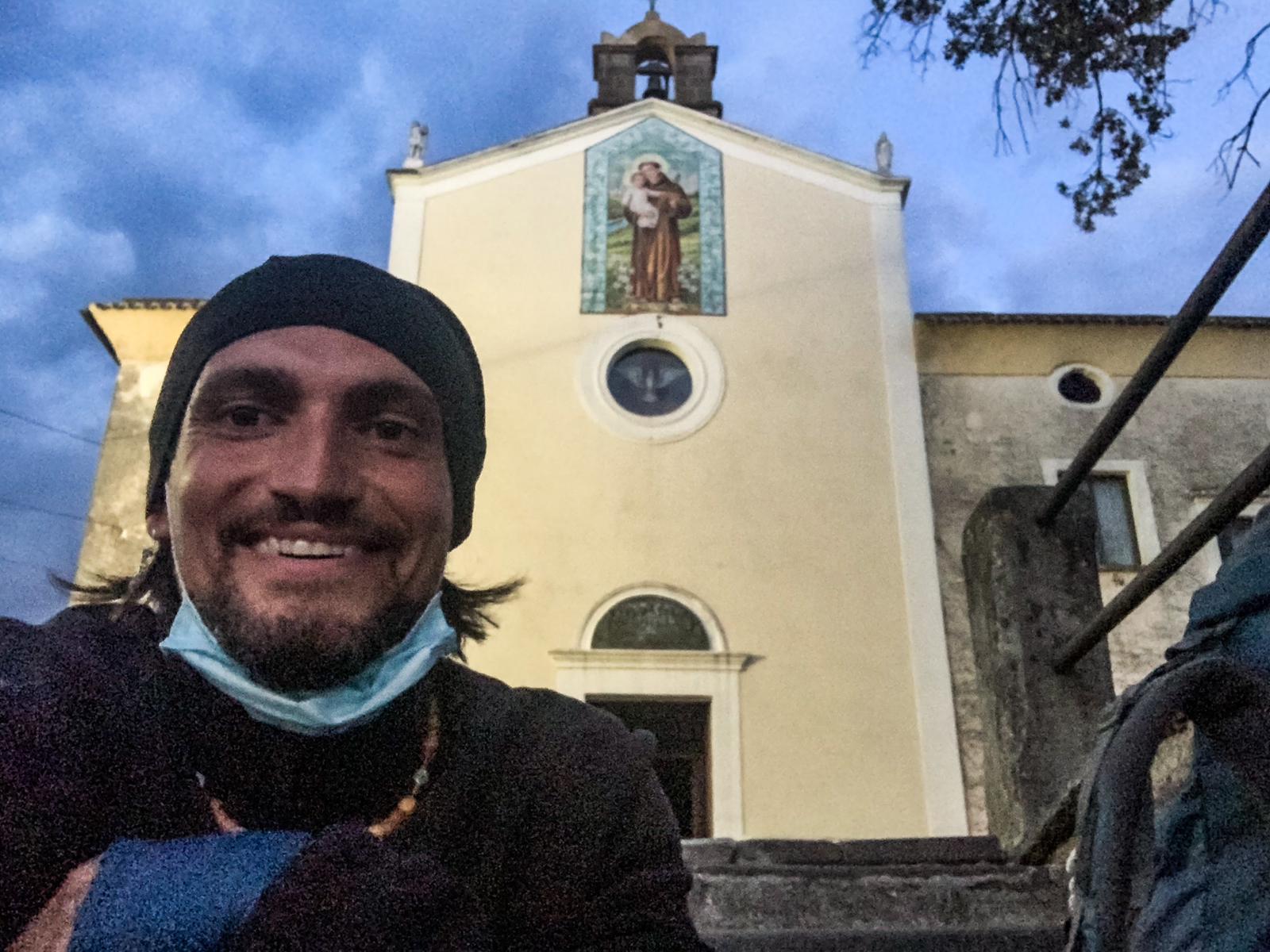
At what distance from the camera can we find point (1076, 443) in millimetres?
10922

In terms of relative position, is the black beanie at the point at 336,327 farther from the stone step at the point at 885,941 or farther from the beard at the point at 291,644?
the stone step at the point at 885,941

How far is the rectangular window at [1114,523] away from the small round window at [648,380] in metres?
4.58

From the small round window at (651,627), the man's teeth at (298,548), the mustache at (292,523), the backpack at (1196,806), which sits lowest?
the backpack at (1196,806)

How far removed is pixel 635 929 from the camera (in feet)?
3.95

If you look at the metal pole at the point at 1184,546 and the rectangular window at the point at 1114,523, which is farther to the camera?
the rectangular window at the point at 1114,523

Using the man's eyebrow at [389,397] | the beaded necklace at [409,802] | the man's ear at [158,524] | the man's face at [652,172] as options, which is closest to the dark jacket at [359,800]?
the beaded necklace at [409,802]

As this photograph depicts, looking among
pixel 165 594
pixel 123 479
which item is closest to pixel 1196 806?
pixel 165 594

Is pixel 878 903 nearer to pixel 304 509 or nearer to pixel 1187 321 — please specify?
pixel 1187 321

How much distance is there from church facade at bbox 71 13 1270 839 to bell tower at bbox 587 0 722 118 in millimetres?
700

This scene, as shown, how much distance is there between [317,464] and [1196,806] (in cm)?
115

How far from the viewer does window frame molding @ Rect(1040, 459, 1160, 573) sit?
10.3m

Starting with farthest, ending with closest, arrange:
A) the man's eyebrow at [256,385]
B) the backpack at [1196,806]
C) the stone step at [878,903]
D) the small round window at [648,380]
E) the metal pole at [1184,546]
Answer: the small round window at [648,380] → the stone step at [878,903] → the metal pole at [1184,546] → the man's eyebrow at [256,385] → the backpack at [1196,806]

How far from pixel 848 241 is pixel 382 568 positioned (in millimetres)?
11211

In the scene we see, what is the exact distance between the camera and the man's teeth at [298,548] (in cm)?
126
